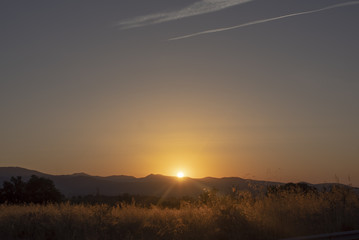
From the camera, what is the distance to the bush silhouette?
34.3 metres

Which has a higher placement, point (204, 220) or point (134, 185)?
point (134, 185)

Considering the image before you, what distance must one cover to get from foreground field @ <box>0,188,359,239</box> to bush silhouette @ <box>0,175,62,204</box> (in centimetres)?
2061

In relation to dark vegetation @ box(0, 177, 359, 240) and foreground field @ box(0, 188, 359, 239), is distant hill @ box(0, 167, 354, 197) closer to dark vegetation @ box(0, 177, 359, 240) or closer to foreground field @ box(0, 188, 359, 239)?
dark vegetation @ box(0, 177, 359, 240)

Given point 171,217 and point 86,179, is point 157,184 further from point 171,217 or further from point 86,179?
point 171,217

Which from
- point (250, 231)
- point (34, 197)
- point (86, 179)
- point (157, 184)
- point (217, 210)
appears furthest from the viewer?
point (86, 179)

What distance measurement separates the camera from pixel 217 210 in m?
14.4

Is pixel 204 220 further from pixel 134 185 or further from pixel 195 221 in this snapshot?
pixel 134 185

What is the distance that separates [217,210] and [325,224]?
13.0ft

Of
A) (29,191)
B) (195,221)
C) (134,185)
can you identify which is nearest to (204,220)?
(195,221)

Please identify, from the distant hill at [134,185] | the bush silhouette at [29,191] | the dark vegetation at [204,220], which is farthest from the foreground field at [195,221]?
the distant hill at [134,185]

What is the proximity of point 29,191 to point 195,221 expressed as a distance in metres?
24.8

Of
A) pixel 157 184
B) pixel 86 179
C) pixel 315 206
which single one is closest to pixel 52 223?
pixel 315 206

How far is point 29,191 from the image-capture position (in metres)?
34.5

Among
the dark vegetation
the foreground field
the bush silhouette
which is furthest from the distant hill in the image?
the foreground field
